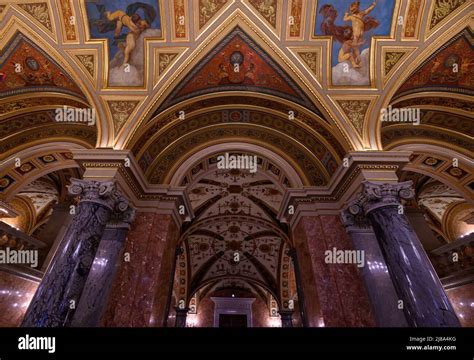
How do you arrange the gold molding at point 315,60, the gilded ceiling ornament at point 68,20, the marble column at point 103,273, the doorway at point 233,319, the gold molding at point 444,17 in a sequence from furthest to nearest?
1. the doorway at point 233,319
2. the gold molding at point 315,60
3. the gilded ceiling ornament at point 68,20
4. the gold molding at point 444,17
5. the marble column at point 103,273

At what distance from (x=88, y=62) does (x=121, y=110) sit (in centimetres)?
134

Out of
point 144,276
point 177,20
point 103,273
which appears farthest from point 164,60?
point 144,276

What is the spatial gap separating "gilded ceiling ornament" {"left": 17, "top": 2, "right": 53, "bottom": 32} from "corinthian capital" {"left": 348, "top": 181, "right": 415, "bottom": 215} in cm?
800

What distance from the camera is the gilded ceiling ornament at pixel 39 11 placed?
20.2ft

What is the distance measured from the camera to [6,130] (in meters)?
8.41

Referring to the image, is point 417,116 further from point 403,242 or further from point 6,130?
point 6,130

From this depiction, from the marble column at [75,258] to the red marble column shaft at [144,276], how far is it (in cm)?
124

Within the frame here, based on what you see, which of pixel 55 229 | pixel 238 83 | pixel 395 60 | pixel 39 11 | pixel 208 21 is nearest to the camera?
pixel 39 11

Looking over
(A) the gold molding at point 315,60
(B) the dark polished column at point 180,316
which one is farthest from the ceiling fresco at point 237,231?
(A) the gold molding at point 315,60

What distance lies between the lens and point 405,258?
5020 mm

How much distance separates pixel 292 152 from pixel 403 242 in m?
4.21

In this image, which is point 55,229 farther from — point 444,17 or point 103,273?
point 444,17

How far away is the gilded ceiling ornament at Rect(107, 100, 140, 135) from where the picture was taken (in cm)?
711

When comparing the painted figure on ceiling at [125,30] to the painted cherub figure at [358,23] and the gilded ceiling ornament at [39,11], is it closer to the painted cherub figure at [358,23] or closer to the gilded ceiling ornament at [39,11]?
the gilded ceiling ornament at [39,11]
